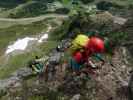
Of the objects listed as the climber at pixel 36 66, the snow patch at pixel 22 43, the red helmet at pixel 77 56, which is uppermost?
the red helmet at pixel 77 56

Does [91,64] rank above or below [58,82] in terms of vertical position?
above

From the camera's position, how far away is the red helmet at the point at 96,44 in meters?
21.5

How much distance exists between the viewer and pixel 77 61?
946 inches

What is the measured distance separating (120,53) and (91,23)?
47.2 feet

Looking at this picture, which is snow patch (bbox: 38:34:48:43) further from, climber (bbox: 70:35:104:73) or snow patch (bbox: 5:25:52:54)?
climber (bbox: 70:35:104:73)

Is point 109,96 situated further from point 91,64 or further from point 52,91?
point 52,91

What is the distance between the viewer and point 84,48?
22.5m

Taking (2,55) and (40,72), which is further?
(2,55)

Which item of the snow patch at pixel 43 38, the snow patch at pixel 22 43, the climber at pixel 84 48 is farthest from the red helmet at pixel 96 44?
the snow patch at pixel 43 38

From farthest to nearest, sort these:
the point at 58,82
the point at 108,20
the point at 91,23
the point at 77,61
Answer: the point at 91,23 → the point at 108,20 → the point at 58,82 → the point at 77,61

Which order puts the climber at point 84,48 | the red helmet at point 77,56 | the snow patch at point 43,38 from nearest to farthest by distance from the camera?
the climber at point 84,48 < the red helmet at point 77,56 < the snow patch at point 43,38

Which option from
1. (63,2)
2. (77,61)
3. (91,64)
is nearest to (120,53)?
(91,64)

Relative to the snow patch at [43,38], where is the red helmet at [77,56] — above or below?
above

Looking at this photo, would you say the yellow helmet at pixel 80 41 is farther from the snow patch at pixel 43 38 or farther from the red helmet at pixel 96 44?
the snow patch at pixel 43 38
